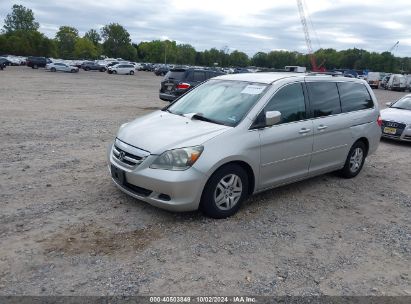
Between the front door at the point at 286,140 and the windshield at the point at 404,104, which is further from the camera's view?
the windshield at the point at 404,104

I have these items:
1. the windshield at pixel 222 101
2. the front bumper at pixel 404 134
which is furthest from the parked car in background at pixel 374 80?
the windshield at pixel 222 101

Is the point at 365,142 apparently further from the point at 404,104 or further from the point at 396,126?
the point at 404,104

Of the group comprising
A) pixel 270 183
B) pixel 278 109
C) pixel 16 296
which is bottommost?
pixel 16 296

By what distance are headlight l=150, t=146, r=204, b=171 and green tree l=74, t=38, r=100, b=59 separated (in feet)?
403

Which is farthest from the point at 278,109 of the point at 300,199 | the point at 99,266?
the point at 99,266

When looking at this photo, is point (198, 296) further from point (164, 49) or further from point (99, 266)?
point (164, 49)

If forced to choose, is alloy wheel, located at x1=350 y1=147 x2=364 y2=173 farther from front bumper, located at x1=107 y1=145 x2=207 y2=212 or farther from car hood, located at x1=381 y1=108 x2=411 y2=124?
car hood, located at x1=381 y1=108 x2=411 y2=124

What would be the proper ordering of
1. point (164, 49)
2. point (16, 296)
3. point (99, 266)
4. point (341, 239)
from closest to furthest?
point (16, 296) < point (99, 266) < point (341, 239) < point (164, 49)

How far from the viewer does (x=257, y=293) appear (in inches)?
135

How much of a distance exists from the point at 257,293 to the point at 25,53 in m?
102

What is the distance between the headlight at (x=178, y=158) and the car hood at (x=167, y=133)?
6 centimetres

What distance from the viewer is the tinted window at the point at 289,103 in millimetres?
5359

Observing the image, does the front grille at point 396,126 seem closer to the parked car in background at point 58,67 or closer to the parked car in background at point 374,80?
the parked car in background at point 374,80

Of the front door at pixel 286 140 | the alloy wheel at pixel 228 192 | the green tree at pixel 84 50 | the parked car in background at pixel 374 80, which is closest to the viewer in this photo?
the alloy wheel at pixel 228 192
